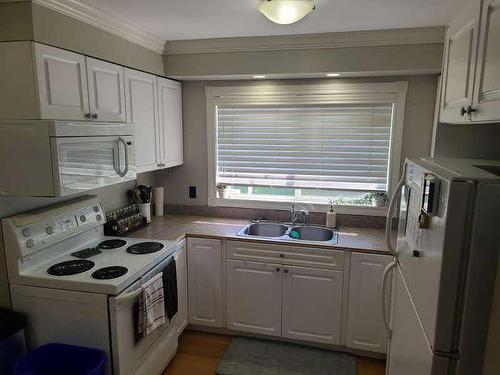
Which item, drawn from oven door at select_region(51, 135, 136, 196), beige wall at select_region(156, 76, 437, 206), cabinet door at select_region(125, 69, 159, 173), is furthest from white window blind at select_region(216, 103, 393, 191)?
oven door at select_region(51, 135, 136, 196)

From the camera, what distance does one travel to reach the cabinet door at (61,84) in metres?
1.87

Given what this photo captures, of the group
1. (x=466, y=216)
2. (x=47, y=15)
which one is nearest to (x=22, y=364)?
(x=47, y=15)

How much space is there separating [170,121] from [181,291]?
1449 mm

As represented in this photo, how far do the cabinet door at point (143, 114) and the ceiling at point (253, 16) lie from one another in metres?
0.36

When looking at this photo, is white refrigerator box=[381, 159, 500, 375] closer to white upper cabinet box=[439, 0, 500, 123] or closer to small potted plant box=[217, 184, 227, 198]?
white upper cabinet box=[439, 0, 500, 123]

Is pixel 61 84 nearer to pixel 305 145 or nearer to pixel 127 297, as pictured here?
pixel 127 297

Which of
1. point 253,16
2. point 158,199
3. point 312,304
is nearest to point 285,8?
point 253,16

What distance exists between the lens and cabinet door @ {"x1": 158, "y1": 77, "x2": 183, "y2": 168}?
305 cm

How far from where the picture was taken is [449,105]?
1957mm

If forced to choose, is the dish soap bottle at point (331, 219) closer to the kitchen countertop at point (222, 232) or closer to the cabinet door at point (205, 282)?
the kitchen countertop at point (222, 232)

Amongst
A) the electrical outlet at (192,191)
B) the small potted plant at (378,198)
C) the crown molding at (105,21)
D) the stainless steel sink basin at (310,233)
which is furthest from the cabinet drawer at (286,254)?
the crown molding at (105,21)

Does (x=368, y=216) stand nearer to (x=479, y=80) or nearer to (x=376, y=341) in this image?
(x=376, y=341)

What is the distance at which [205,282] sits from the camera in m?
2.95

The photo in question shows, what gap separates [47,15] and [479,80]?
2.09 metres
